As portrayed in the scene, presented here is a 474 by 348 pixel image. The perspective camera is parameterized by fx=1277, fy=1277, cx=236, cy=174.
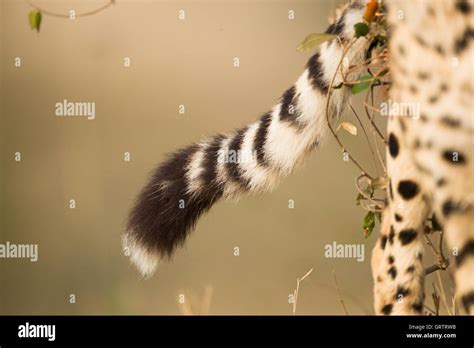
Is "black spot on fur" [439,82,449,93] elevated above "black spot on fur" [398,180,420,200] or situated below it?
above

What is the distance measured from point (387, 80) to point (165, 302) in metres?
2.99

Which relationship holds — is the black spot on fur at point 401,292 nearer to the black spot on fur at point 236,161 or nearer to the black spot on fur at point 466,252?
the black spot on fur at point 466,252

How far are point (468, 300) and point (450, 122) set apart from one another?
45 cm

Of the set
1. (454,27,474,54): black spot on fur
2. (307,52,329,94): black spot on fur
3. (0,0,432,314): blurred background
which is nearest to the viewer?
(454,27,474,54): black spot on fur

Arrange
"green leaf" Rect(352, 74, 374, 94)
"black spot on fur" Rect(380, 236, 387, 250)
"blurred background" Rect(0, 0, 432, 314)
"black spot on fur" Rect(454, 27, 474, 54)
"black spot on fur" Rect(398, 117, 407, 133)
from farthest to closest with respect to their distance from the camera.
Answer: "blurred background" Rect(0, 0, 432, 314)
"green leaf" Rect(352, 74, 374, 94)
"black spot on fur" Rect(380, 236, 387, 250)
"black spot on fur" Rect(398, 117, 407, 133)
"black spot on fur" Rect(454, 27, 474, 54)

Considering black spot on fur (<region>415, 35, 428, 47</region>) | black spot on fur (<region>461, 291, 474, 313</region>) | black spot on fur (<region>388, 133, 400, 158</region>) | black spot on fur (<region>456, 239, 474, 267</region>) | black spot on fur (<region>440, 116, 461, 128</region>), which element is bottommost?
black spot on fur (<region>461, 291, 474, 313</region>)

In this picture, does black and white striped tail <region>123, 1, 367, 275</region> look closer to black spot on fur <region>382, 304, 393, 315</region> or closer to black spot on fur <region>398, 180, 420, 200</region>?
black spot on fur <region>398, 180, 420, 200</region>

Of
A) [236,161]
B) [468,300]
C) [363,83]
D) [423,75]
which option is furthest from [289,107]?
[468,300]

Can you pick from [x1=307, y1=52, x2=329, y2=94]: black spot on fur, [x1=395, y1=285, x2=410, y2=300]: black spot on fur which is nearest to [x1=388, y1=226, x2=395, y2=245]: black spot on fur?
[x1=395, y1=285, x2=410, y2=300]: black spot on fur

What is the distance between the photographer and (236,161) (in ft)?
12.8

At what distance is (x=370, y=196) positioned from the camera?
12.1 feet

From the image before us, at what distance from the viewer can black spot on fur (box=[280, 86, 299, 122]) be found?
150 inches

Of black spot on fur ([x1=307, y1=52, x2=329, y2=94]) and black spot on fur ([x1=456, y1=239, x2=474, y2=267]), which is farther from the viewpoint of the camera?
black spot on fur ([x1=307, y1=52, x2=329, y2=94])

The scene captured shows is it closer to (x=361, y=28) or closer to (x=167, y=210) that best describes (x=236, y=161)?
(x=167, y=210)
